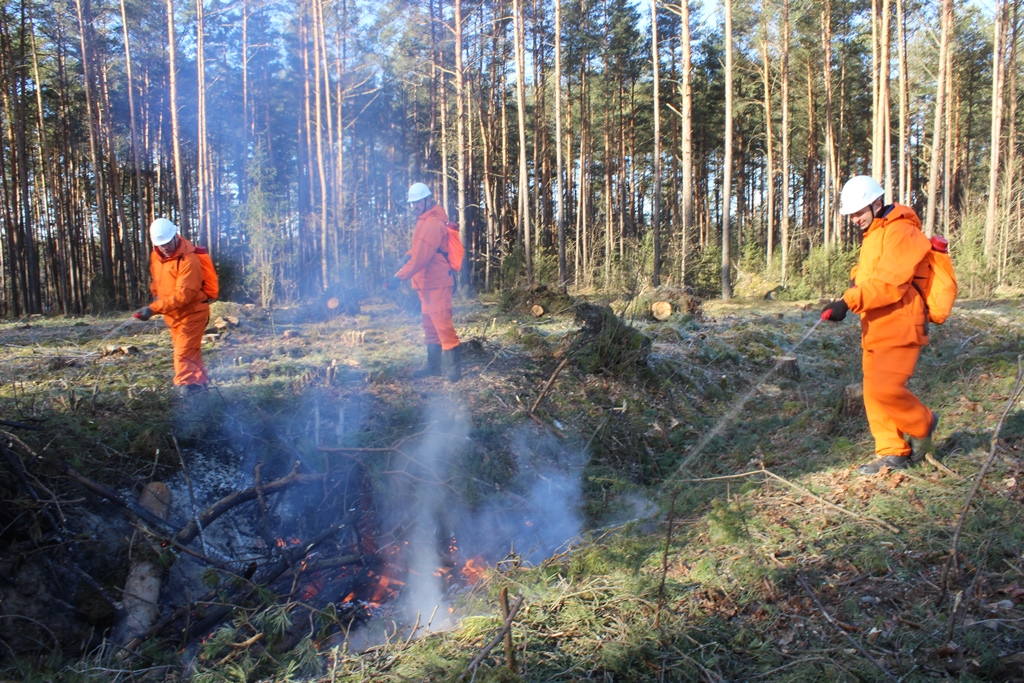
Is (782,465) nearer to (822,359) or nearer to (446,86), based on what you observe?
(822,359)

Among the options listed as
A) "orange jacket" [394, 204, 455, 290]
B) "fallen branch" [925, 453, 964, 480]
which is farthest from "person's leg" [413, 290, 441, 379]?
"fallen branch" [925, 453, 964, 480]

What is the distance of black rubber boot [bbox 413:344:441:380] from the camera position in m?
6.71

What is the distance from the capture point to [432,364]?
6.79 meters

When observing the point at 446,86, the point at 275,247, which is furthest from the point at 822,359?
the point at 446,86

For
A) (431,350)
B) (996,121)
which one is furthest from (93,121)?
(996,121)

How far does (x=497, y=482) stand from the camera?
537 cm

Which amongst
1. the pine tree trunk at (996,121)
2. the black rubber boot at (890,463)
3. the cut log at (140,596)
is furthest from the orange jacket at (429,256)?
the pine tree trunk at (996,121)

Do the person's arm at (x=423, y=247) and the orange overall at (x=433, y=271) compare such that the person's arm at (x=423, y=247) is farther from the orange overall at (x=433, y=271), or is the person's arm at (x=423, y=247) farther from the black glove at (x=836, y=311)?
the black glove at (x=836, y=311)

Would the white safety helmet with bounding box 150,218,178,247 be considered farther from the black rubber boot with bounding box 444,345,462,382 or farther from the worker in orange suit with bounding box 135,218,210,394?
the black rubber boot with bounding box 444,345,462,382

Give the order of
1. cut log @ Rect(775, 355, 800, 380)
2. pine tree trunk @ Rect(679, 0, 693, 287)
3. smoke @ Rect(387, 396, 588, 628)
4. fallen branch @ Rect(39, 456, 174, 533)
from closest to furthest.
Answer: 1. fallen branch @ Rect(39, 456, 174, 533)
2. smoke @ Rect(387, 396, 588, 628)
3. cut log @ Rect(775, 355, 800, 380)
4. pine tree trunk @ Rect(679, 0, 693, 287)

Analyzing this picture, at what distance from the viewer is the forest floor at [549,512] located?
2.94m

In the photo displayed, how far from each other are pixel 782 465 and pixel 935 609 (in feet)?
6.92

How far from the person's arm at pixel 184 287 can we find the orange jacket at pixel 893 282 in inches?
210

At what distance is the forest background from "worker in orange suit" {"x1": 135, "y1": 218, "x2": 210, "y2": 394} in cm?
826
